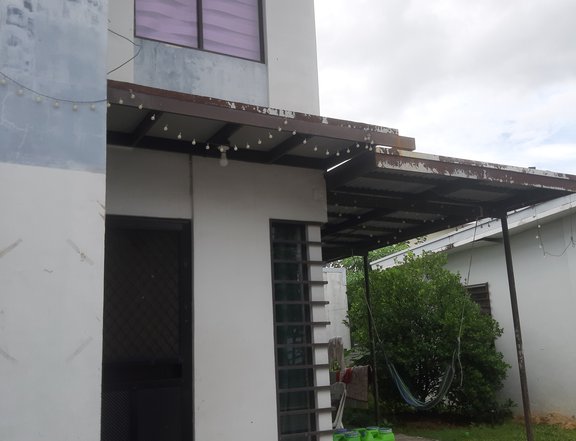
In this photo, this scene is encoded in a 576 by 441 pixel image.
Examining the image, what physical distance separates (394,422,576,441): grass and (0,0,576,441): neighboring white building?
3.67 metres

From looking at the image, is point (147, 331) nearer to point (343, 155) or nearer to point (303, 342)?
point (303, 342)

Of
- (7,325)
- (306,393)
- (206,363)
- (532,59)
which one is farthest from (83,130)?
(532,59)

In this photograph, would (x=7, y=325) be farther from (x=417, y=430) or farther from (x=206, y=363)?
(x=417, y=430)

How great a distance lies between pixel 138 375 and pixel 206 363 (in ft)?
1.84

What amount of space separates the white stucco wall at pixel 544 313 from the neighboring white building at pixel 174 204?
328 centimetres

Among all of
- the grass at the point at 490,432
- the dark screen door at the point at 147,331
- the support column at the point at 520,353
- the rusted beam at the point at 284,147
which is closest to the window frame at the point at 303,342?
the rusted beam at the point at 284,147

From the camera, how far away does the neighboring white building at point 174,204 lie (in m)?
3.18

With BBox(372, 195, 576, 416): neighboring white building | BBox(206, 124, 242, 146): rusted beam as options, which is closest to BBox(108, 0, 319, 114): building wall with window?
BBox(206, 124, 242, 146): rusted beam

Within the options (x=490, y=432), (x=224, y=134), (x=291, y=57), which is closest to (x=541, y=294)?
(x=490, y=432)

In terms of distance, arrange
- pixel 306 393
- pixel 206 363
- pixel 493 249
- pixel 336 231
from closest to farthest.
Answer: pixel 206 363 → pixel 306 393 → pixel 336 231 → pixel 493 249

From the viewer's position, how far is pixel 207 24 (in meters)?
5.54

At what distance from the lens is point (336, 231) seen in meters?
7.96

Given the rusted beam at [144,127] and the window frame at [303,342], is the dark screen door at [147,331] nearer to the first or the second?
the rusted beam at [144,127]

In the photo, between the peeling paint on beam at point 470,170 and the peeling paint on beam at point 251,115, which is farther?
the peeling paint on beam at point 470,170
